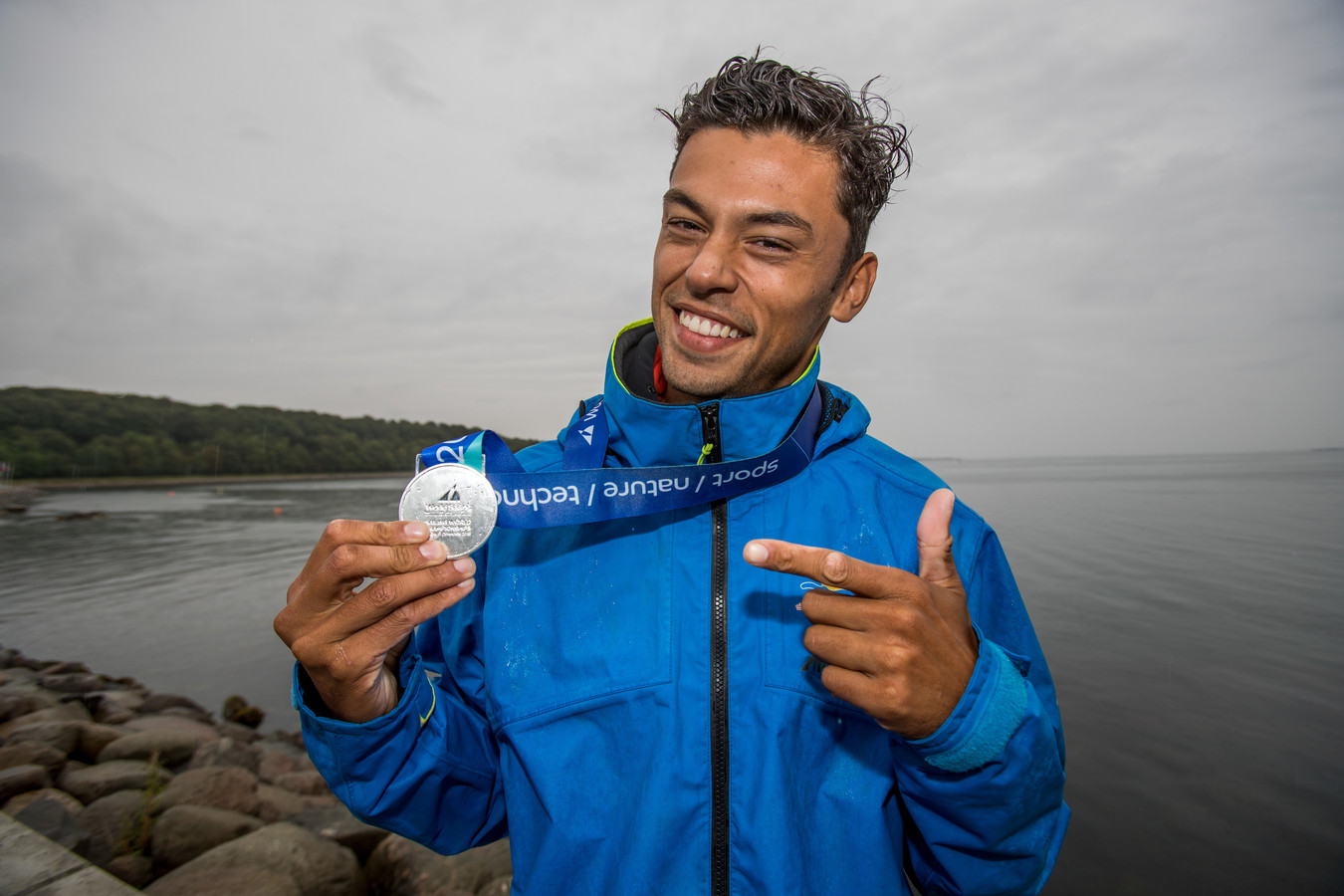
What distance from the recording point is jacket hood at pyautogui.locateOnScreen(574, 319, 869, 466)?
208 centimetres

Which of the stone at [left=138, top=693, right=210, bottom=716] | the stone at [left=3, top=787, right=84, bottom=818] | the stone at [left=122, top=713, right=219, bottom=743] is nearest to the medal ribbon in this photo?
the stone at [left=3, top=787, right=84, bottom=818]

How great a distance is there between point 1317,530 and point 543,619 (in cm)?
3266

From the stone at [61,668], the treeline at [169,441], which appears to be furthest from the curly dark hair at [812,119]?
the treeline at [169,441]

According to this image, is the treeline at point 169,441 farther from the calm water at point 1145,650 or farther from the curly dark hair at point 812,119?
the curly dark hair at point 812,119

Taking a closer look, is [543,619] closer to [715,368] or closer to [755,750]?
[755,750]

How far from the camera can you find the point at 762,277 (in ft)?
7.35

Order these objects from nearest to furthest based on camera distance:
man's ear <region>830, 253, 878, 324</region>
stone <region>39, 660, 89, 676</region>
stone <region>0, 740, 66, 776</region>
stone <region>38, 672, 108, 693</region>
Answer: man's ear <region>830, 253, 878, 324</region>, stone <region>0, 740, 66, 776</region>, stone <region>38, 672, 108, 693</region>, stone <region>39, 660, 89, 676</region>

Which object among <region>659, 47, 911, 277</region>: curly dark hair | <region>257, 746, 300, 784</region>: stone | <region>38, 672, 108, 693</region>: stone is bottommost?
<region>38, 672, 108, 693</region>: stone

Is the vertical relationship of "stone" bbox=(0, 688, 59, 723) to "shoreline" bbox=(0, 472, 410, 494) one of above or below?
below

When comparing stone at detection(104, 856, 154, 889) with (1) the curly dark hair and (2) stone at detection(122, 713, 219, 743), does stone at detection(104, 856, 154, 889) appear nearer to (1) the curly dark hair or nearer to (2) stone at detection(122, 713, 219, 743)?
(2) stone at detection(122, 713, 219, 743)

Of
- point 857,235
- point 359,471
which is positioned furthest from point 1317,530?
point 359,471

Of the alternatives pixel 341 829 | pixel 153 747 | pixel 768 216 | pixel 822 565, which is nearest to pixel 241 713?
pixel 153 747

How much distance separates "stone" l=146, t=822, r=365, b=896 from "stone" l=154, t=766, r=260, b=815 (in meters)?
1.80

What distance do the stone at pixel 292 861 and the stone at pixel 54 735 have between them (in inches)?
213
